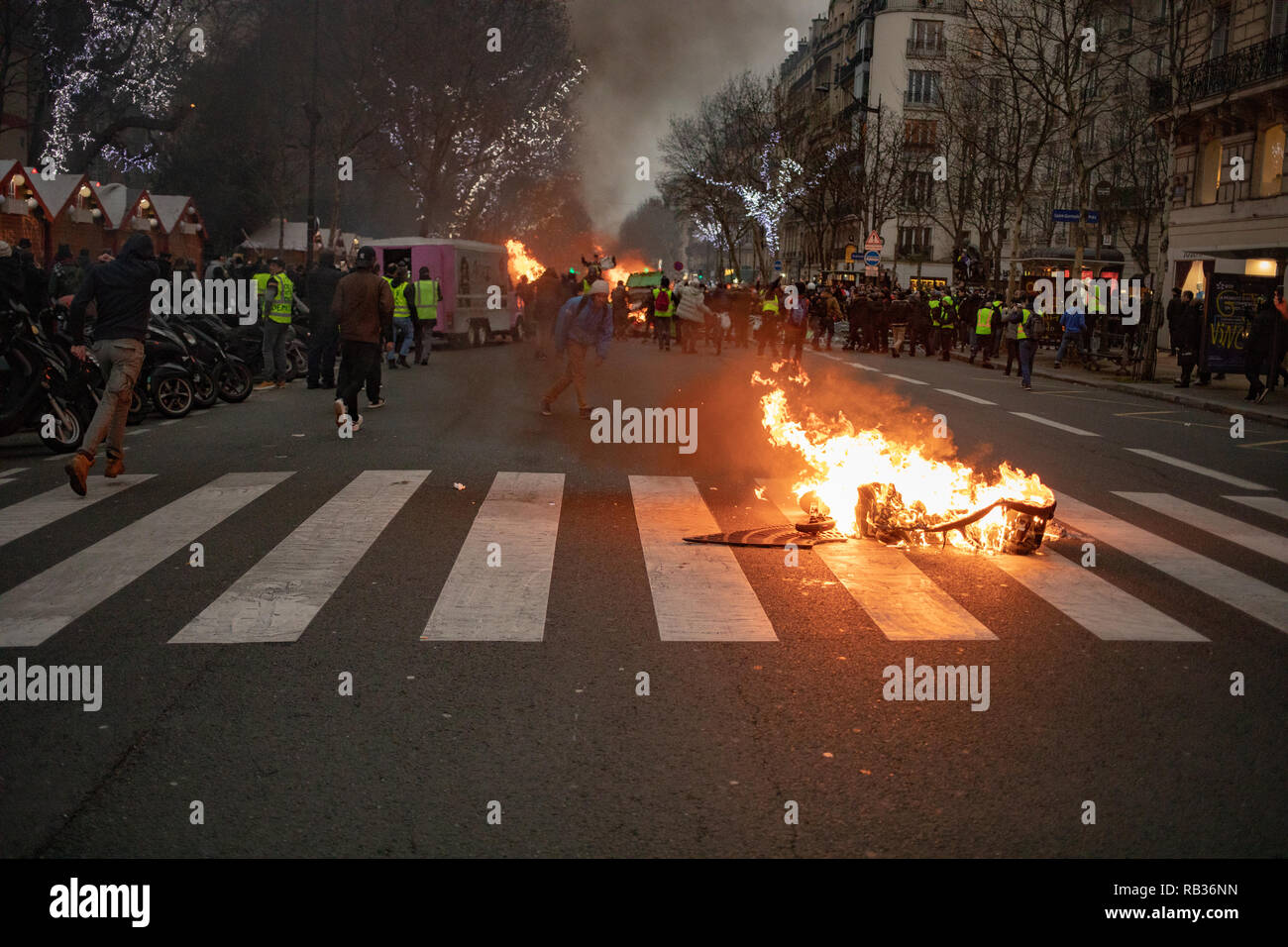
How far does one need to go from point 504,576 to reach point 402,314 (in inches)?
705

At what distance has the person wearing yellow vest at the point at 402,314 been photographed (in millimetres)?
23375

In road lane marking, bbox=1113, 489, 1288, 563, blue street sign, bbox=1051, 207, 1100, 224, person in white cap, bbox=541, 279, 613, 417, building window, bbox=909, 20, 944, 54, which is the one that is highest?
building window, bbox=909, 20, 944, 54

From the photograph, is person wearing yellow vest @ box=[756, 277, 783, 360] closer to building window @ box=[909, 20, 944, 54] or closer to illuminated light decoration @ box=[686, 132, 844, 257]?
illuminated light decoration @ box=[686, 132, 844, 257]

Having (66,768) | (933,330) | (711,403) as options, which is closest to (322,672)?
(66,768)

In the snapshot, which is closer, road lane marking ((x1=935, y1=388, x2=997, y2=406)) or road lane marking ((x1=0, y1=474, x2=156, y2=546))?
road lane marking ((x1=0, y1=474, x2=156, y2=546))

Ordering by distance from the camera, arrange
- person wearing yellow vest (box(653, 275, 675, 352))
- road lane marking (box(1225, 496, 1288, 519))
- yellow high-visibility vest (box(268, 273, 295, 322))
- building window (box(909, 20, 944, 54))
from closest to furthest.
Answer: road lane marking (box(1225, 496, 1288, 519)), yellow high-visibility vest (box(268, 273, 295, 322)), person wearing yellow vest (box(653, 275, 675, 352)), building window (box(909, 20, 944, 54))

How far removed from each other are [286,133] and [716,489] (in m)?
49.4

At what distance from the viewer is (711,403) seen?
18.6 meters

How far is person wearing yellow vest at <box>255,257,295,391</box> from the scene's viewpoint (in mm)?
18938

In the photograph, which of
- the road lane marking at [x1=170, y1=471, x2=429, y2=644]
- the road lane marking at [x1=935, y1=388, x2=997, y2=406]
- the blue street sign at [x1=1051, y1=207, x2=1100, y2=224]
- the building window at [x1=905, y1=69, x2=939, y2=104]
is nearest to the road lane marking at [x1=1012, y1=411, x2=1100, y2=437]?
the road lane marking at [x1=935, y1=388, x2=997, y2=406]

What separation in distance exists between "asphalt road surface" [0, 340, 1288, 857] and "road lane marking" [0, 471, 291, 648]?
0.03m

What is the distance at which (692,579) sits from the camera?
7355 millimetres

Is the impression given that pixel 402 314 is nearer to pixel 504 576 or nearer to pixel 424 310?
pixel 424 310
